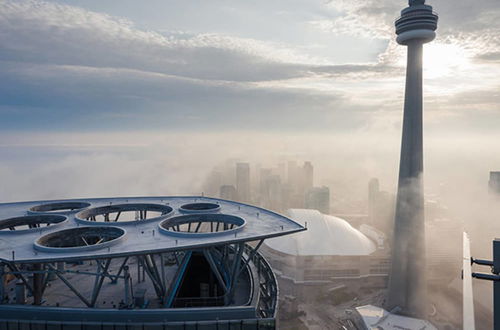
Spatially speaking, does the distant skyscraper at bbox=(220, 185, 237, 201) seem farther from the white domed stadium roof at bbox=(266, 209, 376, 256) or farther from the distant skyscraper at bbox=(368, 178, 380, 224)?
the distant skyscraper at bbox=(368, 178, 380, 224)

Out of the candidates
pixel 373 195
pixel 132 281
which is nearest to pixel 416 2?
pixel 132 281

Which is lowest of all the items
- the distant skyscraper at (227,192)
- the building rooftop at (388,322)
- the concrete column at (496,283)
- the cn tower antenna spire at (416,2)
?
the building rooftop at (388,322)

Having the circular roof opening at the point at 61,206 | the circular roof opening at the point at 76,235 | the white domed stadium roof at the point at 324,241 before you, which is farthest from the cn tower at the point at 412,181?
the circular roof opening at the point at 61,206

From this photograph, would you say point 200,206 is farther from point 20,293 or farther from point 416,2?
point 416,2

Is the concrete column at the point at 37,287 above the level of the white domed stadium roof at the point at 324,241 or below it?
above

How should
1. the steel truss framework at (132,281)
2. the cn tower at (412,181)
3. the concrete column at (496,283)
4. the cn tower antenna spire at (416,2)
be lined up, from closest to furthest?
the concrete column at (496,283)
the steel truss framework at (132,281)
the cn tower antenna spire at (416,2)
the cn tower at (412,181)

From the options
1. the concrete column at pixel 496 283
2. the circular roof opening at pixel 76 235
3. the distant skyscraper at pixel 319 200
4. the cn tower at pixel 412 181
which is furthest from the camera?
the distant skyscraper at pixel 319 200

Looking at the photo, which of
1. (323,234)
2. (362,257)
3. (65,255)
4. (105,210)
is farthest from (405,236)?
(65,255)

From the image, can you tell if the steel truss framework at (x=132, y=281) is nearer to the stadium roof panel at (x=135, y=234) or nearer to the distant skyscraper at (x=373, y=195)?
the stadium roof panel at (x=135, y=234)
